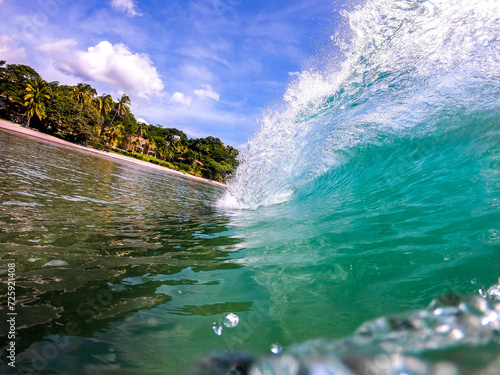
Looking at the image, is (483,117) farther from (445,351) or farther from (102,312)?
(102,312)

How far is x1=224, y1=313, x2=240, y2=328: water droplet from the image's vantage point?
2.17m

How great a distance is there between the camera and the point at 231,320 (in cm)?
222

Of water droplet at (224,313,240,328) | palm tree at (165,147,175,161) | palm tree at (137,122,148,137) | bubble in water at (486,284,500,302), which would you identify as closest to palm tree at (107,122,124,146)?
palm tree at (137,122,148,137)

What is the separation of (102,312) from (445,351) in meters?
2.33

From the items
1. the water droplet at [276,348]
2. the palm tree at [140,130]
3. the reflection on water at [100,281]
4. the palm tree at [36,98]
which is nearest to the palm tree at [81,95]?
the palm tree at [36,98]

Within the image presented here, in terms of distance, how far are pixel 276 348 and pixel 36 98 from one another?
59553 millimetres

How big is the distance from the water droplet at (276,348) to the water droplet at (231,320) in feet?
1.22

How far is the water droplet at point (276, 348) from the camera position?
184 cm

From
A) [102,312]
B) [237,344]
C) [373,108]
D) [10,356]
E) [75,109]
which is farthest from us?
[75,109]

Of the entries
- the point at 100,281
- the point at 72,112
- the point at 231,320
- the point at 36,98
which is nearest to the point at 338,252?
the point at 231,320

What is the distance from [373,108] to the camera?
647 cm

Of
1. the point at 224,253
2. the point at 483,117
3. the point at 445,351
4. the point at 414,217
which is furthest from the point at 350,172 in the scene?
the point at 445,351

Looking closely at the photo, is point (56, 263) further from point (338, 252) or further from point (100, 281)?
point (338, 252)

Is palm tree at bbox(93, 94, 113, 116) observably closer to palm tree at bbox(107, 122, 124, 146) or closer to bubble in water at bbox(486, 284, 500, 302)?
palm tree at bbox(107, 122, 124, 146)
